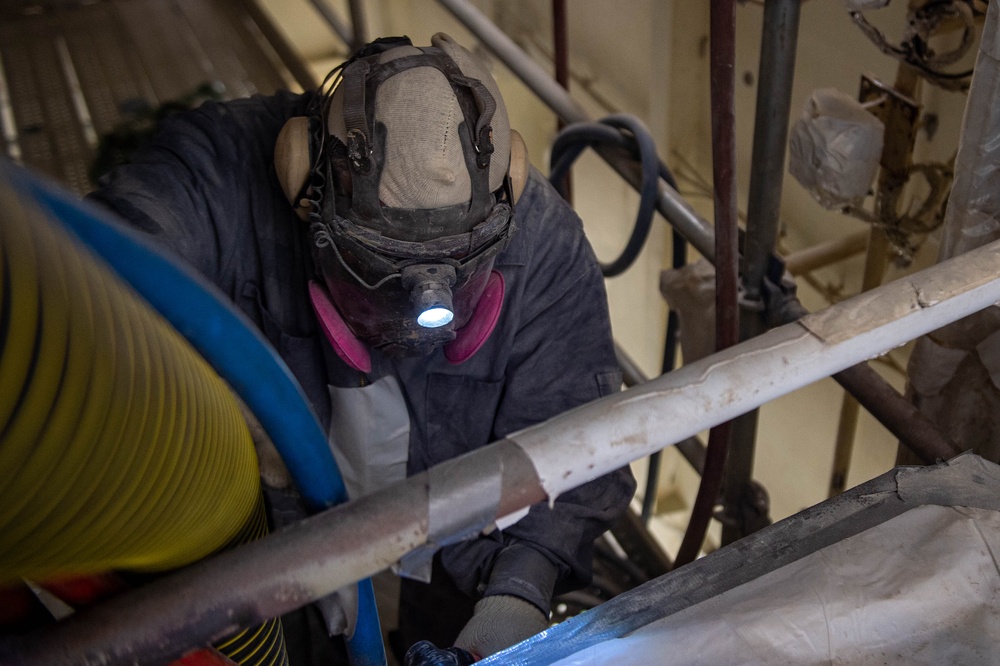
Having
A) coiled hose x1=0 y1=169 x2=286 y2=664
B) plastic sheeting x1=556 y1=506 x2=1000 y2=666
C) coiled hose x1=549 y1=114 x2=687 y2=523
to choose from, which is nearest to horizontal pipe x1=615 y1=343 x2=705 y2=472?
coiled hose x1=549 y1=114 x2=687 y2=523

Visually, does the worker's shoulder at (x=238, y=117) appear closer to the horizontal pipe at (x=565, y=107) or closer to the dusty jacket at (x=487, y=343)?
the dusty jacket at (x=487, y=343)

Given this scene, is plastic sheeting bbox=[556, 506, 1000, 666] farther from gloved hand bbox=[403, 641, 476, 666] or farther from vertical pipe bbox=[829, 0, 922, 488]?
vertical pipe bbox=[829, 0, 922, 488]

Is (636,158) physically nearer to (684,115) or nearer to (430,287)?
(430,287)

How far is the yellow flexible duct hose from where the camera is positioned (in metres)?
0.43

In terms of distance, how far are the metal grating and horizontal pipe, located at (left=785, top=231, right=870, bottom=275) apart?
1.83m

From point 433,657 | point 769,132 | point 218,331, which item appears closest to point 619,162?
point 769,132

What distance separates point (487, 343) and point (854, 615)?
0.80 meters

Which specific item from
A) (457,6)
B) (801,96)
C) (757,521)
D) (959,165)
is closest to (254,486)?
(959,165)

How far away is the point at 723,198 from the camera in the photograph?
4.30ft

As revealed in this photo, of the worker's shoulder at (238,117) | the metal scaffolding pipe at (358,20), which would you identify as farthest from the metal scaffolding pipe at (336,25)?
the worker's shoulder at (238,117)

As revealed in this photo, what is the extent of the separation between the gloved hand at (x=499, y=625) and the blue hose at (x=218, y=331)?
15.7 inches

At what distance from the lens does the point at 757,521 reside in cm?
174

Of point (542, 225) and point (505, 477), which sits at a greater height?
point (542, 225)

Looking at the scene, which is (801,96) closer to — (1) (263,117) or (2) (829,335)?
(1) (263,117)
